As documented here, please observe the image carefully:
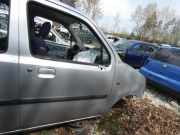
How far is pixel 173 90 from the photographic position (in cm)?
616

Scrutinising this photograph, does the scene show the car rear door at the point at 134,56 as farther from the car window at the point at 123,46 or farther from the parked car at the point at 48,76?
the parked car at the point at 48,76

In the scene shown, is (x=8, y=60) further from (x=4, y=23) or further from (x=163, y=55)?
(x=163, y=55)

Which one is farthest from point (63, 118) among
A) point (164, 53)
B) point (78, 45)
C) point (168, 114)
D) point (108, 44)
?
point (164, 53)

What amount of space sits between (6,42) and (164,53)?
549cm

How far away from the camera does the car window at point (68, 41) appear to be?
114 inches

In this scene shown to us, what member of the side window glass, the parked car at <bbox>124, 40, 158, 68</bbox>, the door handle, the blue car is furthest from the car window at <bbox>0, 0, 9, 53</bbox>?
the parked car at <bbox>124, 40, 158, 68</bbox>

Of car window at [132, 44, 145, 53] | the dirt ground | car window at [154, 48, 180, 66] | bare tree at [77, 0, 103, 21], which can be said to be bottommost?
the dirt ground

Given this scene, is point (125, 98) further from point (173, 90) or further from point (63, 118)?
point (173, 90)

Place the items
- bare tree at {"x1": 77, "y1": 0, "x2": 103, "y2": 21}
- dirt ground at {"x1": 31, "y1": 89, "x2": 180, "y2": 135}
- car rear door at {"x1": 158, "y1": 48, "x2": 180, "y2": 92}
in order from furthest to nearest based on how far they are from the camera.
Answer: bare tree at {"x1": 77, "y1": 0, "x2": 103, "y2": 21}
car rear door at {"x1": 158, "y1": 48, "x2": 180, "y2": 92}
dirt ground at {"x1": 31, "y1": 89, "x2": 180, "y2": 135}

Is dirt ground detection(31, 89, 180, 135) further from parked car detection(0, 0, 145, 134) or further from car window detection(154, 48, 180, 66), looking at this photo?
car window detection(154, 48, 180, 66)

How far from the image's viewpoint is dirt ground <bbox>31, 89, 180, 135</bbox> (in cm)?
366

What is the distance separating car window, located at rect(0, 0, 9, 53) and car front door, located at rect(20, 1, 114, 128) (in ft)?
0.52

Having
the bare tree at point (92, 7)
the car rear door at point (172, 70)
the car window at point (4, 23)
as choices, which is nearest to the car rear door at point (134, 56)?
the car rear door at point (172, 70)

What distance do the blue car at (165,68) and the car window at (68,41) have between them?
10.4 feet
